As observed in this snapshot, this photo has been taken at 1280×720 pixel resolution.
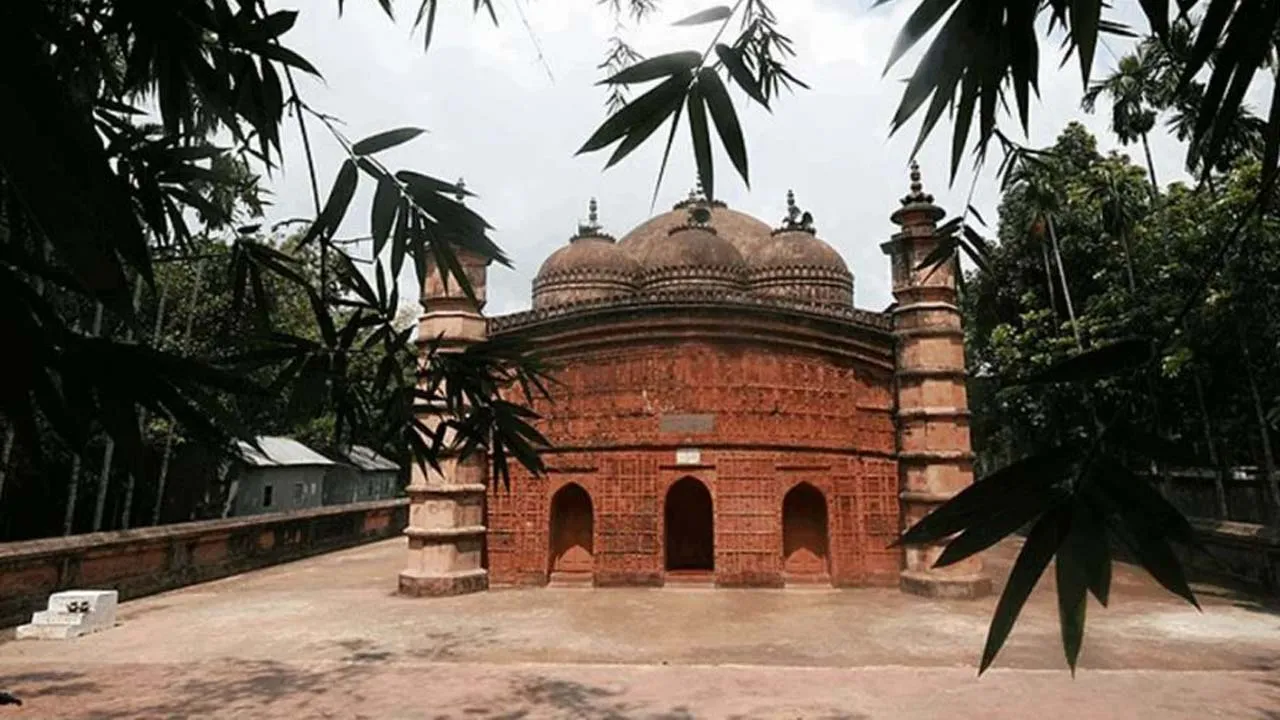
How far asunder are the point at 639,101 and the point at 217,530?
14996 millimetres

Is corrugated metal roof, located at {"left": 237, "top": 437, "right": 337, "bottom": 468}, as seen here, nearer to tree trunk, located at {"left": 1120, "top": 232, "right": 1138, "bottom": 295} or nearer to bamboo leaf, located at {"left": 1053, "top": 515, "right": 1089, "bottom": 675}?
tree trunk, located at {"left": 1120, "top": 232, "right": 1138, "bottom": 295}

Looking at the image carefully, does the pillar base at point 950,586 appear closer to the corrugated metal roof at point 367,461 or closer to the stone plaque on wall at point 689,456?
the stone plaque on wall at point 689,456

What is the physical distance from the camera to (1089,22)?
113 cm

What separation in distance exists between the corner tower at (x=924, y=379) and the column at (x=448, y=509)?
7177 millimetres

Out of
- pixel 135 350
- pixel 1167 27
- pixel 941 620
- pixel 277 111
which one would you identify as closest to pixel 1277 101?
pixel 1167 27

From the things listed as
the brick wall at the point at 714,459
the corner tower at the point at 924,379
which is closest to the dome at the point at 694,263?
the brick wall at the point at 714,459

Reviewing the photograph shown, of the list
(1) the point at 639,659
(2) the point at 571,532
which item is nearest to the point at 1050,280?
(2) the point at 571,532

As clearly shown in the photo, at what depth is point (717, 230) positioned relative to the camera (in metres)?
19.9

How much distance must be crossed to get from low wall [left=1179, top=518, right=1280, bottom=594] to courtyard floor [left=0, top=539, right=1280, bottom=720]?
3.43 ft

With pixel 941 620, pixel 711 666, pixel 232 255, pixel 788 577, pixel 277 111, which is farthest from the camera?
pixel 788 577

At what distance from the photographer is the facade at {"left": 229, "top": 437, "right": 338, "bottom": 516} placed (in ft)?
70.1

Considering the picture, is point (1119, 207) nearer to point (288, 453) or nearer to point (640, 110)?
point (640, 110)

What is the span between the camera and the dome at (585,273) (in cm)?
1784

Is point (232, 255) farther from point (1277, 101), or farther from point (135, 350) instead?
point (1277, 101)
